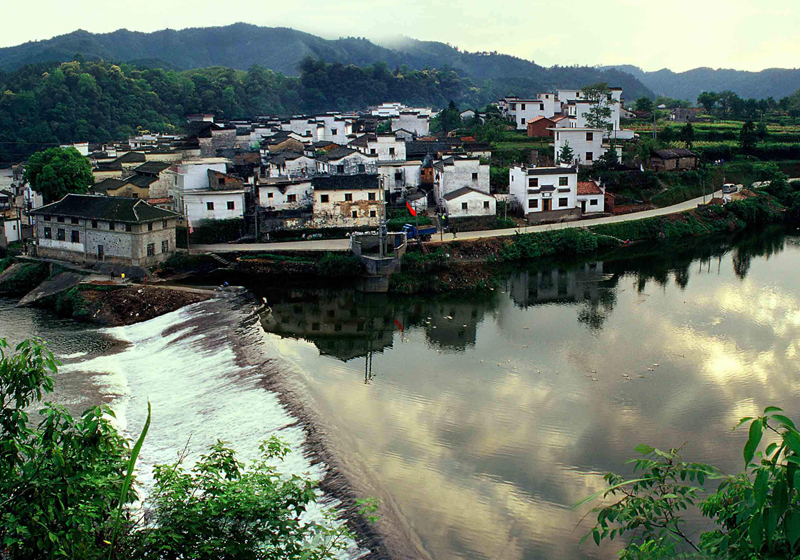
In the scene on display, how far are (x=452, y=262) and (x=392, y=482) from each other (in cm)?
1372

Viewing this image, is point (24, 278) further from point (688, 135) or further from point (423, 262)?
point (688, 135)

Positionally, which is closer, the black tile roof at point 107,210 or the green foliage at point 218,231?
the black tile roof at point 107,210

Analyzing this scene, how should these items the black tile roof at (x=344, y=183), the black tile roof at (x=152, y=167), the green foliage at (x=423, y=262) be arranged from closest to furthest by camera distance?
the green foliage at (x=423, y=262) < the black tile roof at (x=344, y=183) < the black tile roof at (x=152, y=167)

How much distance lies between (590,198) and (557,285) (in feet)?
27.1

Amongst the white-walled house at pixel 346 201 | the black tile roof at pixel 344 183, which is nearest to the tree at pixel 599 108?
the black tile roof at pixel 344 183

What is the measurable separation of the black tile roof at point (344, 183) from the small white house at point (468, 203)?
9.50 ft

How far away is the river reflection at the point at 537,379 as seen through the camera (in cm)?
1088

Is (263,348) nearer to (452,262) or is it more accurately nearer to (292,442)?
(292,442)

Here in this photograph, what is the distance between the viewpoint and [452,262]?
80.1 feet

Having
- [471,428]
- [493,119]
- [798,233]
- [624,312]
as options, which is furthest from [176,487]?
[493,119]

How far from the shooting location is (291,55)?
136000mm

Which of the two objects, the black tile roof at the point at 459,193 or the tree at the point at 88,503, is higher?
the black tile roof at the point at 459,193

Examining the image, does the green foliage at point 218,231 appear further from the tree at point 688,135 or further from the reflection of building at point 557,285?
the tree at point 688,135

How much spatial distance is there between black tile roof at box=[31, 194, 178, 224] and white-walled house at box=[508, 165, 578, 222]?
43.4ft
